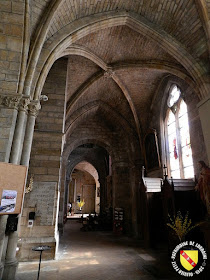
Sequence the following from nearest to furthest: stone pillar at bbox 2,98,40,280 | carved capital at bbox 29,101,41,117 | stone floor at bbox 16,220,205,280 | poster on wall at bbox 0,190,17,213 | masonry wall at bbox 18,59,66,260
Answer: poster on wall at bbox 0,190,17,213 < stone pillar at bbox 2,98,40,280 < stone floor at bbox 16,220,205,280 < carved capital at bbox 29,101,41,117 < masonry wall at bbox 18,59,66,260

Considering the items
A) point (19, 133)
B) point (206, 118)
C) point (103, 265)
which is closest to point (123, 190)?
point (103, 265)

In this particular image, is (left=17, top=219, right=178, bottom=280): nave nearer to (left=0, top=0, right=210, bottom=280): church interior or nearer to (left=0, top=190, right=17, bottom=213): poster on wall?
(left=0, top=0, right=210, bottom=280): church interior

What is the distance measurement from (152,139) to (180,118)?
78.5 inches

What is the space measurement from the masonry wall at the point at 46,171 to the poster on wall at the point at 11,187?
2.29 m

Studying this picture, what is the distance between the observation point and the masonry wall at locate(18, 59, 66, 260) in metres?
5.78

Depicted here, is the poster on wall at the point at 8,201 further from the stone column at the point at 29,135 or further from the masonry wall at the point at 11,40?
the masonry wall at the point at 11,40

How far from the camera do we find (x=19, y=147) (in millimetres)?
4297

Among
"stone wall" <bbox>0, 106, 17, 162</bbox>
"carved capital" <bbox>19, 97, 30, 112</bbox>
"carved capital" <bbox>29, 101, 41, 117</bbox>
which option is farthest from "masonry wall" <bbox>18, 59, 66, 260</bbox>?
"stone wall" <bbox>0, 106, 17, 162</bbox>

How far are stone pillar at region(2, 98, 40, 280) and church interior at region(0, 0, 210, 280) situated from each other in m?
0.02

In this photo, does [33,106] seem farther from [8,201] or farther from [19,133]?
[8,201]

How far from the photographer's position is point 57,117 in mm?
6977

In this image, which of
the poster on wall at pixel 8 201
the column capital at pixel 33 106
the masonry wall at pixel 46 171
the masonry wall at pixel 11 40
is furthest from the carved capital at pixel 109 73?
the poster on wall at pixel 8 201

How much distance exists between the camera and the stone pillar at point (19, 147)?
12.4ft

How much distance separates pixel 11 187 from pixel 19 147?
3.00 ft
